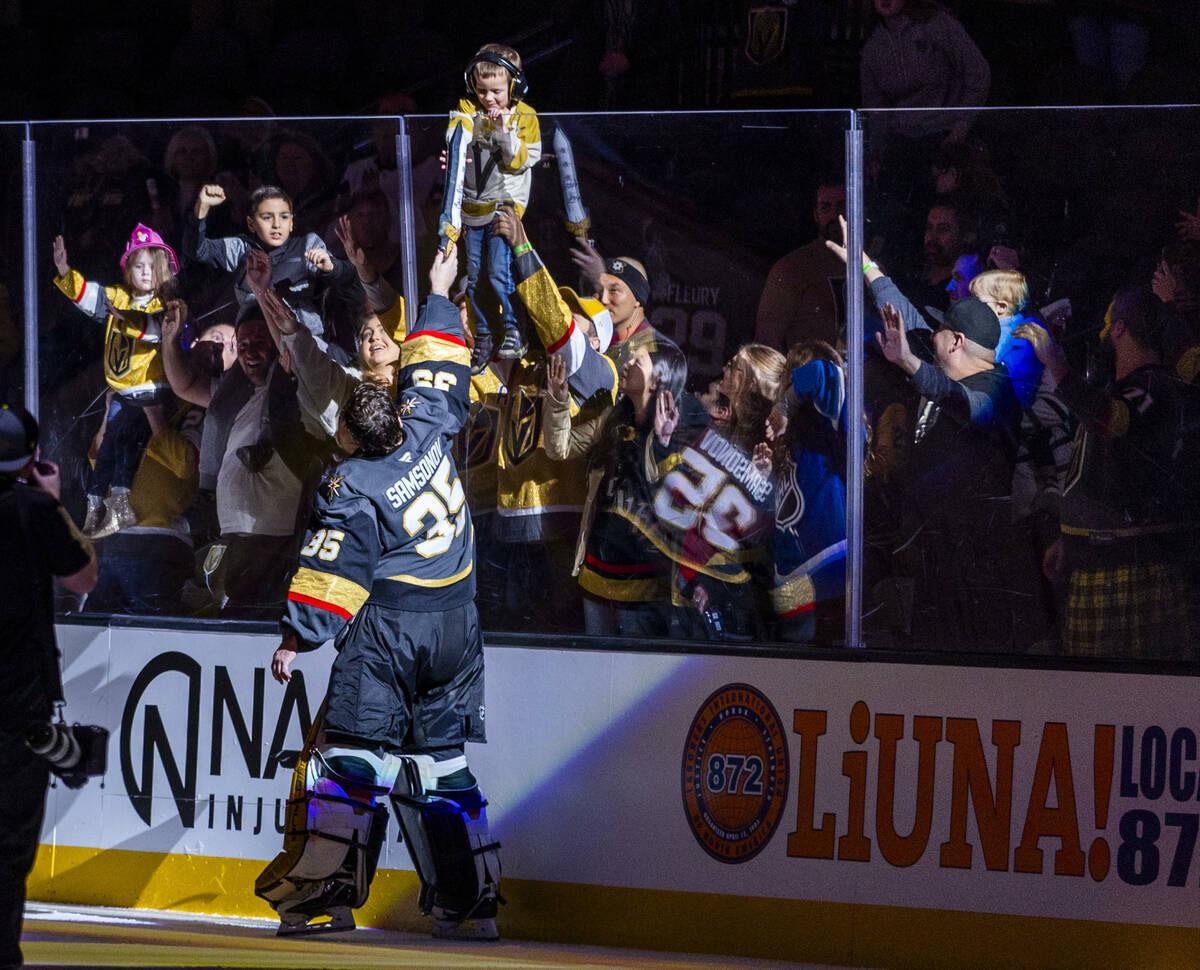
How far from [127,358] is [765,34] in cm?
Answer: 302

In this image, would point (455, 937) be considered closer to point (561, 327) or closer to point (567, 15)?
point (561, 327)

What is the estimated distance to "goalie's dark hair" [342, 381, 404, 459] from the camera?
4266 mm

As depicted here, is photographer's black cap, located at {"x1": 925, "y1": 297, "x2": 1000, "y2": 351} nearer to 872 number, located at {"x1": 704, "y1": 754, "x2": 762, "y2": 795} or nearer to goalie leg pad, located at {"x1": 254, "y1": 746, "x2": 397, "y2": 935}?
872 number, located at {"x1": 704, "y1": 754, "x2": 762, "y2": 795}

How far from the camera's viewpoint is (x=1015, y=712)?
4219 millimetres

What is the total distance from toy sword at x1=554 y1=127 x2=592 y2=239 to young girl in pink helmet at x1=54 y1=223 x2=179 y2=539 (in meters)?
1.41

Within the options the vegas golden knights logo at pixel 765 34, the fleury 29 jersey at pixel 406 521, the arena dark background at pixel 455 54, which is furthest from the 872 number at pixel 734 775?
the vegas golden knights logo at pixel 765 34

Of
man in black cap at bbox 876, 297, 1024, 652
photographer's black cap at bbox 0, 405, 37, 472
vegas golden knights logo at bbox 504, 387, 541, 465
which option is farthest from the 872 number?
photographer's black cap at bbox 0, 405, 37, 472

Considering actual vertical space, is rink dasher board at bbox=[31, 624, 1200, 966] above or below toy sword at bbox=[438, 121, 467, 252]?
below

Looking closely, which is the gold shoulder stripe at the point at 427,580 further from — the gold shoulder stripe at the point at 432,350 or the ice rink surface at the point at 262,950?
the ice rink surface at the point at 262,950

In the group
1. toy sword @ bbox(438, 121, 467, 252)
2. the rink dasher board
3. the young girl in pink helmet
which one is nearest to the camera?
the rink dasher board

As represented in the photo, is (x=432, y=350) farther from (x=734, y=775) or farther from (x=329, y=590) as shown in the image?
(x=734, y=775)

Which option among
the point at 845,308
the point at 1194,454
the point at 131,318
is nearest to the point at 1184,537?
the point at 1194,454

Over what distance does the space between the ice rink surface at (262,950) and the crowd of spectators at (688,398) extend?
0.98 meters

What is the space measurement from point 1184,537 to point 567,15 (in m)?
3.95
